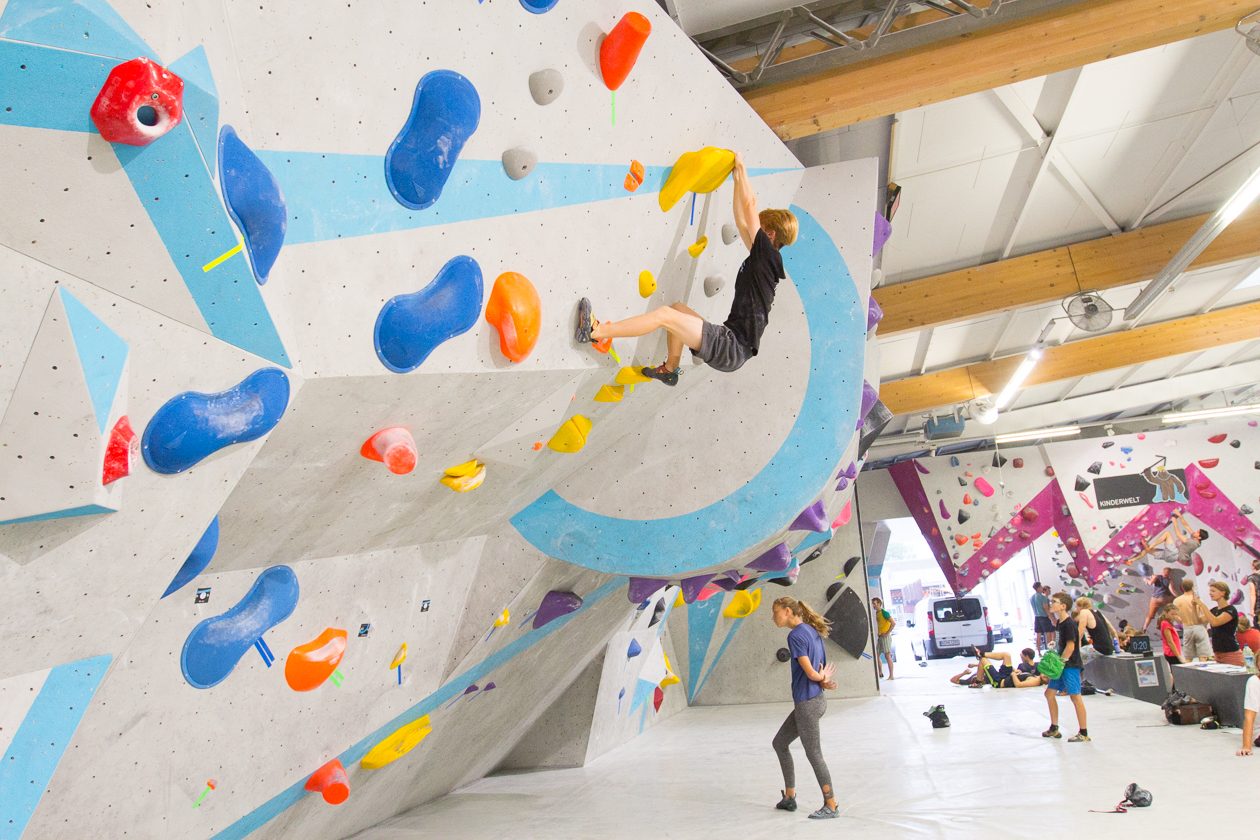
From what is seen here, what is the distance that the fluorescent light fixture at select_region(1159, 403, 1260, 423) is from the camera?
11555 mm

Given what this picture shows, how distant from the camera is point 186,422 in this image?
1769mm

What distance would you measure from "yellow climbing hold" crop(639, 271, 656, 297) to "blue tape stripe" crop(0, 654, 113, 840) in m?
2.05

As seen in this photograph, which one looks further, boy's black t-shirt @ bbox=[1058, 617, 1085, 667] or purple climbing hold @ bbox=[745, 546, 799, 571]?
boy's black t-shirt @ bbox=[1058, 617, 1085, 667]

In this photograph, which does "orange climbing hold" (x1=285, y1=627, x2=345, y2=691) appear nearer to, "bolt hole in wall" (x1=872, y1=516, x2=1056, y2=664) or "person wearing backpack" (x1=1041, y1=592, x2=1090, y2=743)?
"person wearing backpack" (x1=1041, y1=592, x2=1090, y2=743)

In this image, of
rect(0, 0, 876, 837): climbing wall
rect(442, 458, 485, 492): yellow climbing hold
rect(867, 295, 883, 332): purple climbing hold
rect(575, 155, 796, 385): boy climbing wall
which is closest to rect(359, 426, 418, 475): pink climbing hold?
rect(0, 0, 876, 837): climbing wall

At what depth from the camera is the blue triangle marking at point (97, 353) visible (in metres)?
1.54

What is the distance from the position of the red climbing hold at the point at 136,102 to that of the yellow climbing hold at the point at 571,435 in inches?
78.3

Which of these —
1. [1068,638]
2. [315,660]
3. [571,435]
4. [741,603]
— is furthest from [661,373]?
[741,603]

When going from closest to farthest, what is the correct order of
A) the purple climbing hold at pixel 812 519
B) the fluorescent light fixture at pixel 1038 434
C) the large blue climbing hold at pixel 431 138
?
1. the large blue climbing hold at pixel 431 138
2. the purple climbing hold at pixel 812 519
3. the fluorescent light fixture at pixel 1038 434

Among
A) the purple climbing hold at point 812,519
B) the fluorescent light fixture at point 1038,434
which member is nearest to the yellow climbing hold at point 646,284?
the purple climbing hold at point 812,519

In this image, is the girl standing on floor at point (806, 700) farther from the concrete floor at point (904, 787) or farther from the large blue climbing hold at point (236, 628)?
the large blue climbing hold at point (236, 628)

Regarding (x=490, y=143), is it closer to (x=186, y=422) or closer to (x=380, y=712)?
(x=186, y=422)

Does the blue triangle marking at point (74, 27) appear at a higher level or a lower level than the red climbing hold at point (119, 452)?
higher

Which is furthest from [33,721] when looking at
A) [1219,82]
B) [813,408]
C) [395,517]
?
[1219,82]
